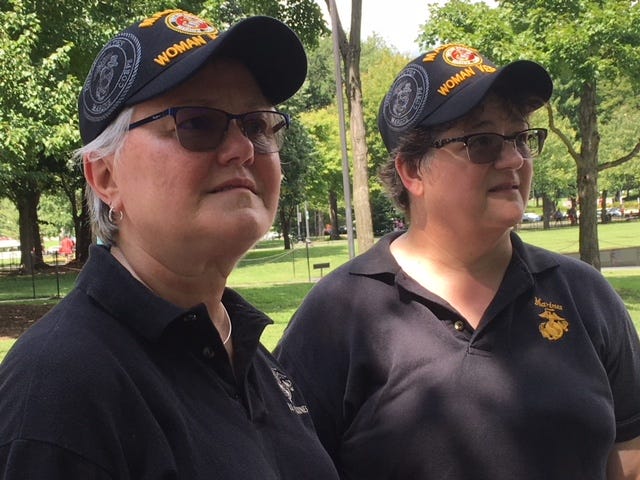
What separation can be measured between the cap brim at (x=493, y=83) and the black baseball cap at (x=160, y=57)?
84 cm

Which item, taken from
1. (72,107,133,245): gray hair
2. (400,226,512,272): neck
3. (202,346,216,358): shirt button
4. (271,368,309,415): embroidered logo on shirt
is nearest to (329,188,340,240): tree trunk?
(400,226,512,272): neck

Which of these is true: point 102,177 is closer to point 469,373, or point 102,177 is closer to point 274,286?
point 469,373

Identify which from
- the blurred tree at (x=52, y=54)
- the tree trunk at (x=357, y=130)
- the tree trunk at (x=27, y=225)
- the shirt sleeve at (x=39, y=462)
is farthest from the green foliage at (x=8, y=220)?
the shirt sleeve at (x=39, y=462)

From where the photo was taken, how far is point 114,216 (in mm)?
1631

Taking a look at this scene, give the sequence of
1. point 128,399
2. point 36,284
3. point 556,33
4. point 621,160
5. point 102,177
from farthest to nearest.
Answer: point 36,284
point 621,160
point 556,33
point 102,177
point 128,399

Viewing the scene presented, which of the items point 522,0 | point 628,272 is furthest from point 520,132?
point 628,272

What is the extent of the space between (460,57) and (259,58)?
109 cm

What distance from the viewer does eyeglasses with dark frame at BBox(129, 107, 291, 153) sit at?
1541 mm

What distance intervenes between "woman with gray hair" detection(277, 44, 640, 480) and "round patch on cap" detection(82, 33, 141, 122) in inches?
47.5

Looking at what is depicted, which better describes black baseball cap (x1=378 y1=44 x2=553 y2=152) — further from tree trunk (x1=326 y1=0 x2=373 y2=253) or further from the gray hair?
tree trunk (x1=326 y1=0 x2=373 y2=253)

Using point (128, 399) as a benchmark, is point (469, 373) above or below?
below

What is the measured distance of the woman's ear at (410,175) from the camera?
260cm

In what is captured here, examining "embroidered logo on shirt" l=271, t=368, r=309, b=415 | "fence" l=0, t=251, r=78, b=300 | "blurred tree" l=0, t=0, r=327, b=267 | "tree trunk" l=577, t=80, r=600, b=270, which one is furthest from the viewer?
"fence" l=0, t=251, r=78, b=300

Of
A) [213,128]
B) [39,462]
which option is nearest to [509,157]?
[213,128]
